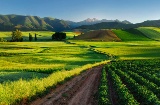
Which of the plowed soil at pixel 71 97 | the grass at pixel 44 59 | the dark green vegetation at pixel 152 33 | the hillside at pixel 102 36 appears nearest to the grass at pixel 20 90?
the plowed soil at pixel 71 97

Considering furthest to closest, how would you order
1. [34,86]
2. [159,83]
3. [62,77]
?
[62,77] → [159,83] → [34,86]

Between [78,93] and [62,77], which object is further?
[62,77]

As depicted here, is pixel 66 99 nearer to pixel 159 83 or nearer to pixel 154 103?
pixel 154 103

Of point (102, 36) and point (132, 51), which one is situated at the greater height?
point (102, 36)

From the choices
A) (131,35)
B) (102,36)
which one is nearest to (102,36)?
(102,36)

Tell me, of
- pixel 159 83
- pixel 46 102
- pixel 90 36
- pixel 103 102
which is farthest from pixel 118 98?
pixel 90 36

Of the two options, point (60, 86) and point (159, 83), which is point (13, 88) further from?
point (159, 83)

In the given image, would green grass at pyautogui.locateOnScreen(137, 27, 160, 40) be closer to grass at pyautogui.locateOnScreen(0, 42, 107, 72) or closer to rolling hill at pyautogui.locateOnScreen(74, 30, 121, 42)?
rolling hill at pyautogui.locateOnScreen(74, 30, 121, 42)

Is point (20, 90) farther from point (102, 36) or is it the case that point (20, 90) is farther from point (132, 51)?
point (102, 36)

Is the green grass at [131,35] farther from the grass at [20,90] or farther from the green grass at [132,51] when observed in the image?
the grass at [20,90]

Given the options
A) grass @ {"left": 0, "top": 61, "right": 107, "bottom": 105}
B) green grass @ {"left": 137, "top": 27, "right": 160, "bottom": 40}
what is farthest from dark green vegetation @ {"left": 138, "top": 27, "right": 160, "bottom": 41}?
grass @ {"left": 0, "top": 61, "right": 107, "bottom": 105}

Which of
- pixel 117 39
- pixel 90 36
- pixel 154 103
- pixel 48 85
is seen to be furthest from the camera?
pixel 90 36

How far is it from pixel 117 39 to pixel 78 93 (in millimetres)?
141491

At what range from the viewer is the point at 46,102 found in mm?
26031
